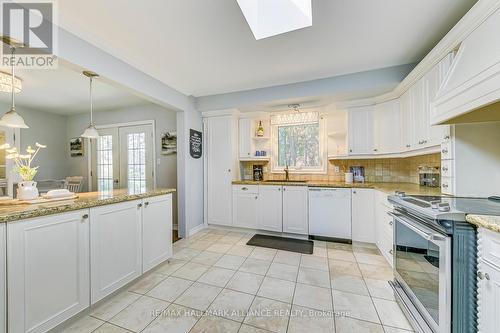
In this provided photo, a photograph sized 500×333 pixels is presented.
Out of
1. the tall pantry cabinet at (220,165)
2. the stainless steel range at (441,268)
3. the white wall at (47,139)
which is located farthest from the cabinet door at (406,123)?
the white wall at (47,139)

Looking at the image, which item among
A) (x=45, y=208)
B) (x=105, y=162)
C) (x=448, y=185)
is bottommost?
(x=45, y=208)

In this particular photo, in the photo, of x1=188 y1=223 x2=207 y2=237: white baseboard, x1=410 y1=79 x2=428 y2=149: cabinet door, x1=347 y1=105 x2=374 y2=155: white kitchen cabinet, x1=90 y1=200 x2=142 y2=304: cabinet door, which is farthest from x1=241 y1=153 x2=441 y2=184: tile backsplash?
x1=90 y1=200 x2=142 y2=304: cabinet door

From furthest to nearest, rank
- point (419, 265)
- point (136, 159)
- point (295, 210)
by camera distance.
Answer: point (136, 159)
point (295, 210)
point (419, 265)

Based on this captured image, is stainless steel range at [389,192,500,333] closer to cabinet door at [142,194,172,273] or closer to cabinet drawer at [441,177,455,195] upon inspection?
cabinet drawer at [441,177,455,195]

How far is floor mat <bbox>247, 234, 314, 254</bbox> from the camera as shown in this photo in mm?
2828

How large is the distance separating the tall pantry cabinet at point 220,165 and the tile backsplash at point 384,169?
109 cm

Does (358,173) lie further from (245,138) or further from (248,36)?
(248,36)

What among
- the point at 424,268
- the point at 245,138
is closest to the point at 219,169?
the point at 245,138

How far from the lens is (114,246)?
1785mm

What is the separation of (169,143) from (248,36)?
2.68m

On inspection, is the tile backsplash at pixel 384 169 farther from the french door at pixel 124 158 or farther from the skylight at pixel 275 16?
the french door at pixel 124 158

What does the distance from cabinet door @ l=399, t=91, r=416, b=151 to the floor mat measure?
1883 millimetres

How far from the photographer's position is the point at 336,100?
3088 millimetres

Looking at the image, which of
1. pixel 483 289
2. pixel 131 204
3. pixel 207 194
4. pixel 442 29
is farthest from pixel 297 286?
pixel 442 29
